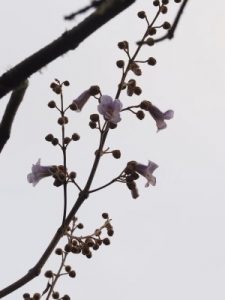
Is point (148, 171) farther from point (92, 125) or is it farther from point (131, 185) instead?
point (92, 125)

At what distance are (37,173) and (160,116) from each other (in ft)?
4.47

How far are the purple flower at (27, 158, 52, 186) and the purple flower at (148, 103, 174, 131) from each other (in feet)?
3.90

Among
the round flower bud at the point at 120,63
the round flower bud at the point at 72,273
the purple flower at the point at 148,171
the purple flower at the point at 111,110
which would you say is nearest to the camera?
the purple flower at the point at 111,110

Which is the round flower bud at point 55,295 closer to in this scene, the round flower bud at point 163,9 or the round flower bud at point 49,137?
the round flower bud at point 49,137

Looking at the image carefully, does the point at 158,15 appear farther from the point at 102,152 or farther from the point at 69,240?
the point at 69,240

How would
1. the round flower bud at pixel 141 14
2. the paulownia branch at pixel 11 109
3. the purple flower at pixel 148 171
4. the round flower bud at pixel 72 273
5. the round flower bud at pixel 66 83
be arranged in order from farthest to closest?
the purple flower at pixel 148 171, the round flower bud at pixel 72 273, the round flower bud at pixel 141 14, the round flower bud at pixel 66 83, the paulownia branch at pixel 11 109

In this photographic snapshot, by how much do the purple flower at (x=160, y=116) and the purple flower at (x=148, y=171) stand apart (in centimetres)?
44

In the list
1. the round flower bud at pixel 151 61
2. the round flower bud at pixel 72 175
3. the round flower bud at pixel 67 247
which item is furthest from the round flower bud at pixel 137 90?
the round flower bud at pixel 67 247

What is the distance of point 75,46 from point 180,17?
3.70 ft

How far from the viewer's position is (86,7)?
1.66 metres

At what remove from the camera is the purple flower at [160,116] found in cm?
513

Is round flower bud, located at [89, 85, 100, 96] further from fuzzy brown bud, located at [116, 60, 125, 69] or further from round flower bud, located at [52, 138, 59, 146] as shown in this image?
round flower bud, located at [52, 138, 59, 146]

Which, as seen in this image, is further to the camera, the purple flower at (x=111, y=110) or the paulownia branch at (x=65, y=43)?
the purple flower at (x=111, y=110)

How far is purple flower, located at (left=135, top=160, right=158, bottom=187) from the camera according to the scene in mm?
4961
